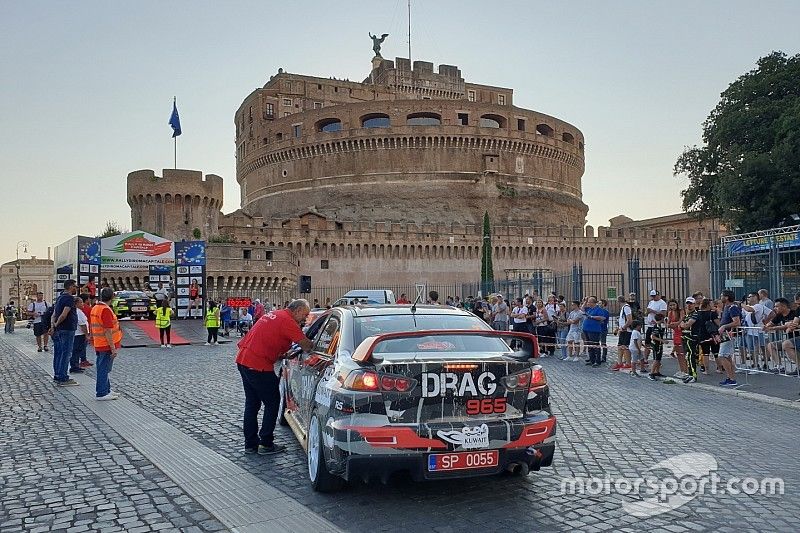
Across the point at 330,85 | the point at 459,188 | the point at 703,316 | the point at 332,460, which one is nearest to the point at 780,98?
the point at 703,316

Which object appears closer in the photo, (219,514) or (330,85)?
(219,514)

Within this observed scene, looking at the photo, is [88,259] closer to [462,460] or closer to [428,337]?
[428,337]

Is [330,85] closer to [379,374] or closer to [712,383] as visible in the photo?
[712,383]

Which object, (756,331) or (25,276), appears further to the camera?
(25,276)

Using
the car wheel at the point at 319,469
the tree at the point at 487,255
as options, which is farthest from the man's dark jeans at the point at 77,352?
the tree at the point at 487,255

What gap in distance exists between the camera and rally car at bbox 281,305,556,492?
4.16m

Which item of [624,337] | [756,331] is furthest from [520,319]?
[756,331]

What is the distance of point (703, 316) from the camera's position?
10914 millimetres

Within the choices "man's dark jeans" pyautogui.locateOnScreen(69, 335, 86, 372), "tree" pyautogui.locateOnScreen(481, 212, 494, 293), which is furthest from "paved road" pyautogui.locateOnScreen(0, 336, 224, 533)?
"tree" pyautogui.locateOnScreen(481, 212, 494, 293)

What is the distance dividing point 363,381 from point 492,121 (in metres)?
60.7

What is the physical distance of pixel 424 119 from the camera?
6041 cm

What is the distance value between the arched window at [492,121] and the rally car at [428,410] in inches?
2286

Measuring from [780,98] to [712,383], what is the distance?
2612cm

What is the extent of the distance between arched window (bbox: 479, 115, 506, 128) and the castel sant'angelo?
14cm
